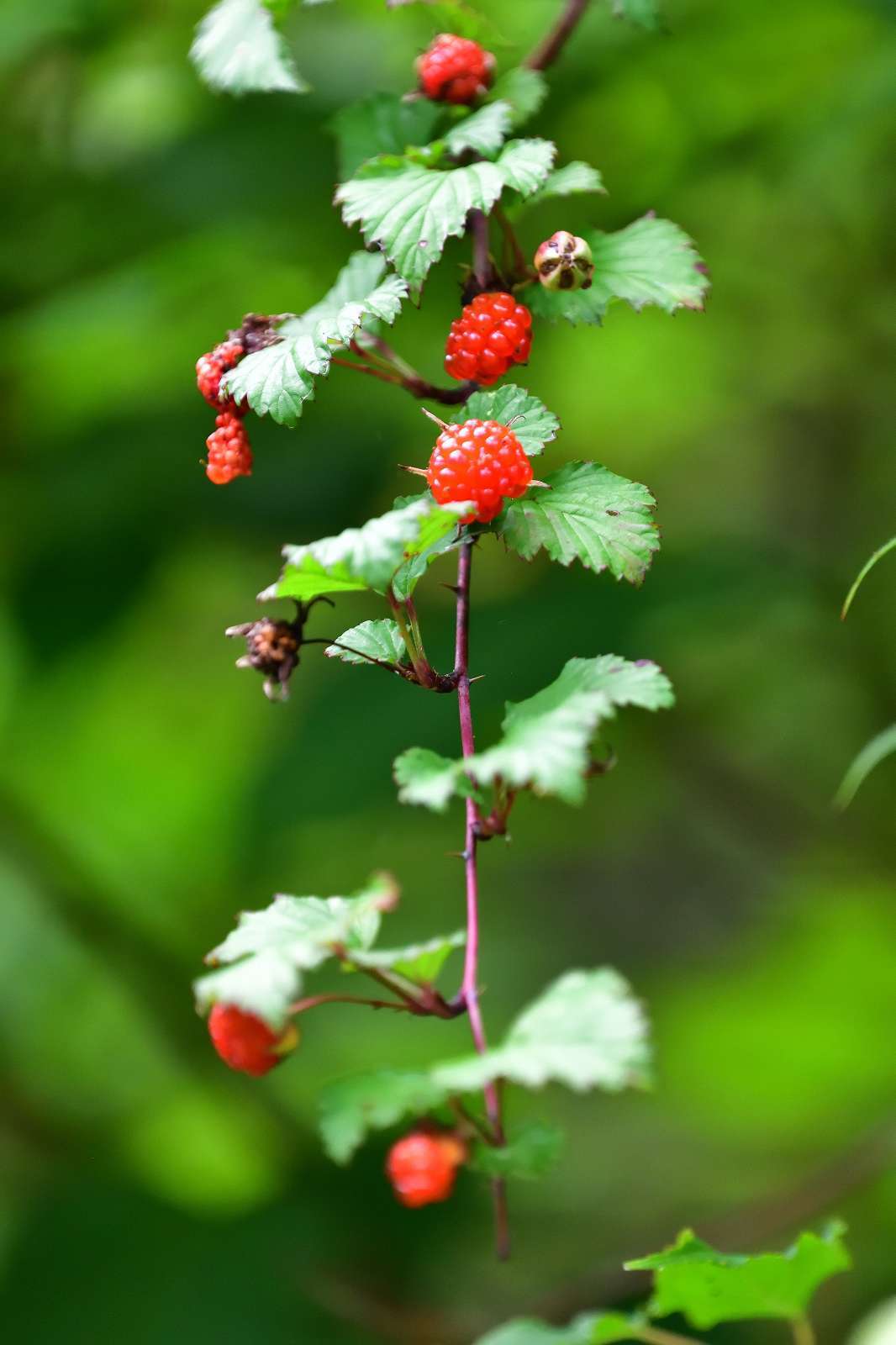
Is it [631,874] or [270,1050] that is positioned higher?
[270,1050]

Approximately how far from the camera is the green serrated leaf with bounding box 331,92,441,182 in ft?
2.63

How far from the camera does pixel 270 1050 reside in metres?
0.60

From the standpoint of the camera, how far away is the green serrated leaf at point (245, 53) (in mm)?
755

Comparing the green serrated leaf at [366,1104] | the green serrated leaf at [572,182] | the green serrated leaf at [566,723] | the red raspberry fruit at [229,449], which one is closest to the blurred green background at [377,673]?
the green serrated leaf at [572,182]

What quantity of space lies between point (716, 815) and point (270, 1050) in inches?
63.1

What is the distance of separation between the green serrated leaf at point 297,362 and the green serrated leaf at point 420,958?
25cm

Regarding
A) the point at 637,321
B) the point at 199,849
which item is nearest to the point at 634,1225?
the point at 199,849

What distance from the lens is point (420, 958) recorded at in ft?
1.96

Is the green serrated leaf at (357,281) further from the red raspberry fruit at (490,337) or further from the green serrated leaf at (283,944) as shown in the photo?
the green serrated leaf at (283,944)

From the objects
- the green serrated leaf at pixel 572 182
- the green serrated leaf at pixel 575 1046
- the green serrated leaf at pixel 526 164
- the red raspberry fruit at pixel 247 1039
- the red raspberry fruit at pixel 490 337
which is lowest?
the red raspberry fruit at pixel 247 1039

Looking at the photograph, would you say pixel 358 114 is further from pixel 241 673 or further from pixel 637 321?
pixel 241 673

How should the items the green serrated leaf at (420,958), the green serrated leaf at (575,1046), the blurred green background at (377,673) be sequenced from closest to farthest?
the green serrated leaf at (575,1046) < the green serrated leaf at (420,958) < the blurred green background at (377,673)

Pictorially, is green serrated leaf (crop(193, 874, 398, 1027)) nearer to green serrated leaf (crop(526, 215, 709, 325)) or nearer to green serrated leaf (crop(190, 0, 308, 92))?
green serrated leaf (crop(526, 215, 709, 325))

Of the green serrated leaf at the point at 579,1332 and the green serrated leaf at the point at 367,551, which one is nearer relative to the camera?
the green serrated leaf at the point at 367,551
